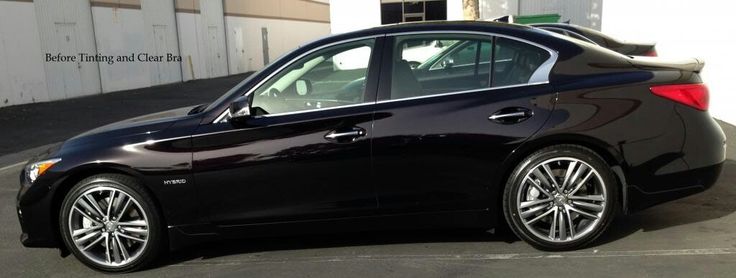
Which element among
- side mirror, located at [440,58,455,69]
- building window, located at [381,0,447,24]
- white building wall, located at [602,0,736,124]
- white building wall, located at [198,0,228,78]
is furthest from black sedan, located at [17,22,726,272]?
white building wall, located at [198,0,228,78]

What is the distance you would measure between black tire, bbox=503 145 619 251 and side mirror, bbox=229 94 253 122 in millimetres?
1761

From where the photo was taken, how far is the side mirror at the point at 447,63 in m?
4.05

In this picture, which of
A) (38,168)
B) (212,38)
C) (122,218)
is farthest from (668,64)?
(212,38)

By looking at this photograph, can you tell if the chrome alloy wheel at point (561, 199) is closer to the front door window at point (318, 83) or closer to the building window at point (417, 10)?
the front door window at point (318, 83)

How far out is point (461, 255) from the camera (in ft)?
13.1

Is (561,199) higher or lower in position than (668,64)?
lower

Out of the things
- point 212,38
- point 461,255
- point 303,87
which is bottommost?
point 461,255

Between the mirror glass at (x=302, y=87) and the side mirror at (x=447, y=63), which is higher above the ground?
the side mirror at (x=447, y=63)

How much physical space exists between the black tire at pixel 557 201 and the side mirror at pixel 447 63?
83 cm

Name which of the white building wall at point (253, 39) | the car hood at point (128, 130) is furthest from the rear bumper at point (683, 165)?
the white building wall at point (253, 39)

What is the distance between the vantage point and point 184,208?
3846 mm

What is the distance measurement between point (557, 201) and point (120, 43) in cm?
1976

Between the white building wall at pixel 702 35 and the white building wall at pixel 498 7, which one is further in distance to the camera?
the white building wall at pixel 498 7

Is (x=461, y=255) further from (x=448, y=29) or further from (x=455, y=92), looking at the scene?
(x=448, y=29)
